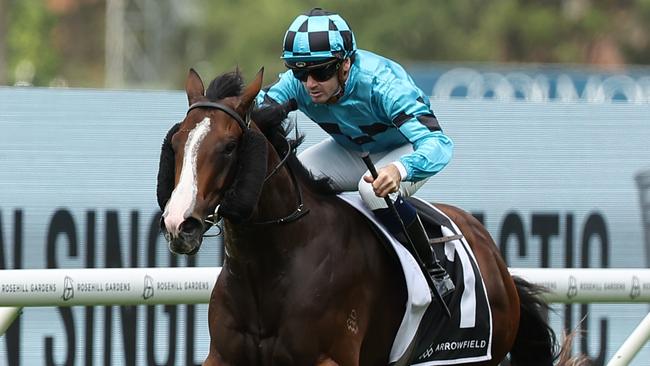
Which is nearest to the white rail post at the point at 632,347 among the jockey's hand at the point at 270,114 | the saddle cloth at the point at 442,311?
the saddle cloth at the point at 442,311

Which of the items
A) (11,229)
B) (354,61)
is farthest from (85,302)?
(354,61)

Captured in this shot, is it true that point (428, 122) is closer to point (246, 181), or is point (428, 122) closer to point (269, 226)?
point (269, 226)

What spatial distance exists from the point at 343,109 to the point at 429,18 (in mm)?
32736

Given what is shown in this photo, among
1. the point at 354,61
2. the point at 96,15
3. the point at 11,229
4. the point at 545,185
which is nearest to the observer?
the point at 354,61

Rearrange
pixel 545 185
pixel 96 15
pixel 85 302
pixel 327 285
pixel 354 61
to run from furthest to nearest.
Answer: pixel 96 15, pixel 545 185, pixel 85 302, pixel 354 61, pixel 327 285

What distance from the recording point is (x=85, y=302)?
529 cm

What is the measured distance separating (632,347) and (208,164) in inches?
107

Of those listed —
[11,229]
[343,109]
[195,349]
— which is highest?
[343,109]

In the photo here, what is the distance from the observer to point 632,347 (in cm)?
601

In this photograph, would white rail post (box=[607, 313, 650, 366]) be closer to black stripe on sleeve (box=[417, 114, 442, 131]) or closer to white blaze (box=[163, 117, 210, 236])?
black stripe on sleeve (box=[417, 114, 442, 131])

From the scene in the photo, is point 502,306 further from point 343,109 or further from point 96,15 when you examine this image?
point 96,15

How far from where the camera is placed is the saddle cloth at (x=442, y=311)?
4801mm

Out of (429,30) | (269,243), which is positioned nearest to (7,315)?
(269,243)

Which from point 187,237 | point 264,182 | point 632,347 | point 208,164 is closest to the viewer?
point 187,237
